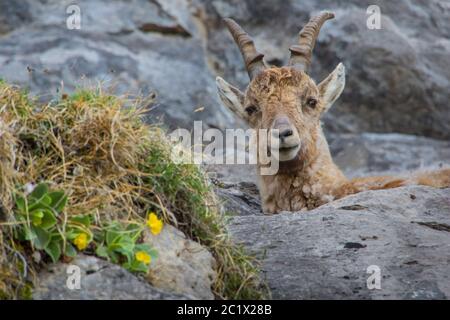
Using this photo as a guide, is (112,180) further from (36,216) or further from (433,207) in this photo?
(433,207)

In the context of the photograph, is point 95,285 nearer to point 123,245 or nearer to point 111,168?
point 123,245

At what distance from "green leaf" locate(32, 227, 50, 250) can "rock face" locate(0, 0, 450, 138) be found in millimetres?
11050

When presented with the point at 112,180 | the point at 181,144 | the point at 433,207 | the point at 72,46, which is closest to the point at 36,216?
the point at 112,180

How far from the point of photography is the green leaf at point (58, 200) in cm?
629

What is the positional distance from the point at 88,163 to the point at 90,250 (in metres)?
0.67

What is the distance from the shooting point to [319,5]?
19188 mm

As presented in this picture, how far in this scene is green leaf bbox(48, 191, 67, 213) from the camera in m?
6.29

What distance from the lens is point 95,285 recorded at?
6164 mm

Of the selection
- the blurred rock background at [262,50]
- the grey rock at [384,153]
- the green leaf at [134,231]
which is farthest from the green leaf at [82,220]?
the blurred rock background at [262,50]

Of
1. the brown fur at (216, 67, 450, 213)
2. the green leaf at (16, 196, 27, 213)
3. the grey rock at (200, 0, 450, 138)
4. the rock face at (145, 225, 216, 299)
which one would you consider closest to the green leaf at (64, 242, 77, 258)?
the green leaf at (16, 196, 27, 213)

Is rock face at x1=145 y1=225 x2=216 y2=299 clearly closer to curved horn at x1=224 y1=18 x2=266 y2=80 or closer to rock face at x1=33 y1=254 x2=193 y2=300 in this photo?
rock face at x1=33 y1=254 x2=193 y2=300

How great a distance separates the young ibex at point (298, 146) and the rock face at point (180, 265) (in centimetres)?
324

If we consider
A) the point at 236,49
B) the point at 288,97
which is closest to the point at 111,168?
the point at 288,97

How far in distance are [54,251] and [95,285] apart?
0.33m
